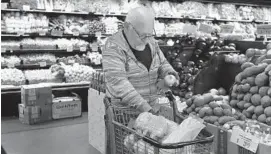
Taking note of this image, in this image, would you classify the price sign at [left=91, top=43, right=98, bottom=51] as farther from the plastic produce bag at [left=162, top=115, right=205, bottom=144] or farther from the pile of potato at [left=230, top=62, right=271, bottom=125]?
the plastic produce bag at [left=162, top=115, right=205, bottom=144]

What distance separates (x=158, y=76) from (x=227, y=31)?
8.55ft

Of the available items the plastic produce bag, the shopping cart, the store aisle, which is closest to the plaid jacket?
the shopping cart

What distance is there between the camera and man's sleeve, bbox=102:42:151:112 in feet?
7.68

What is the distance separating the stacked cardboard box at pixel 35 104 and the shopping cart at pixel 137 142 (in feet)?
11.2

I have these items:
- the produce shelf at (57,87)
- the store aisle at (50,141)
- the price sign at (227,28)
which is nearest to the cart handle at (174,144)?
the store aisle at (50,141)

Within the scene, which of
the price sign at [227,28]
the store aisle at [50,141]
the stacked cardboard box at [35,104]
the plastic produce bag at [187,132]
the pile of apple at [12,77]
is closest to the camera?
the plastic produce bag at [187,132]

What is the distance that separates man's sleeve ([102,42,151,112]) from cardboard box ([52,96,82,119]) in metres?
3.08

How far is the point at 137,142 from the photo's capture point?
1.66 metres

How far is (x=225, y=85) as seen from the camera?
11.9ft

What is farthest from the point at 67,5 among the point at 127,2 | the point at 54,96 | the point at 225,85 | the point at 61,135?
the point at 225,85

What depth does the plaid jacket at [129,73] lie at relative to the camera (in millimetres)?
2375

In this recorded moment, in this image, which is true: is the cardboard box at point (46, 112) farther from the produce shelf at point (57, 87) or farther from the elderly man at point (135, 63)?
the elderly man at point (135, 63)

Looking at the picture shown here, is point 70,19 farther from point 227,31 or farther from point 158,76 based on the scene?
point 158,76

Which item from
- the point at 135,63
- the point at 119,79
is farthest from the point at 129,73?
the point at 119,79
